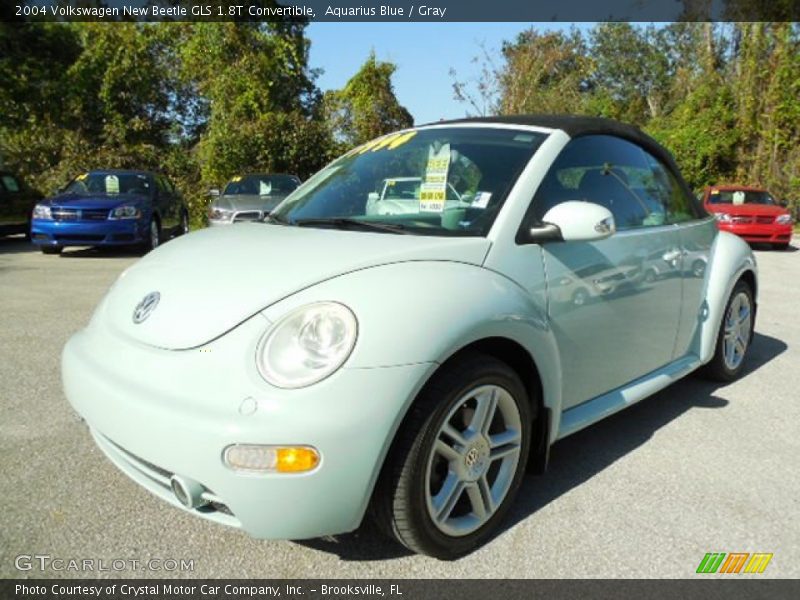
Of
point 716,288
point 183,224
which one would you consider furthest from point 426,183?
point 183,224

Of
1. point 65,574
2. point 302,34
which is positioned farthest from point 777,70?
point 65,574

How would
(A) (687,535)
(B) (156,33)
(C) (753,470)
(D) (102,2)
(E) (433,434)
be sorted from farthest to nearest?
1. (D) (102,2)
2. (B) (156,33)
3. (C) (753,470)
4. (A) (687,535)
5. (E) (433,434)

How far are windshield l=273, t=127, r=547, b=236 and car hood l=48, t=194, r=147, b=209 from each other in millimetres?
7941

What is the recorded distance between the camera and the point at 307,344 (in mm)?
1924

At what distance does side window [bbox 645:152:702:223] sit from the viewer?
3.60 meters

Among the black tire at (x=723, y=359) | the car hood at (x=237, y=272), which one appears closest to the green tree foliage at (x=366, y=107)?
the black tire at (x=723, y=359)

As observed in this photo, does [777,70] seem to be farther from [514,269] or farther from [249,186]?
[514,269]

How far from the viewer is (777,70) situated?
63.7 feet

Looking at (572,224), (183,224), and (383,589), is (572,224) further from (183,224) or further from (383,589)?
(183,224)

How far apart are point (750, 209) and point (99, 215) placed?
12.1m

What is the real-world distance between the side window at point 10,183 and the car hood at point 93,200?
8.69 ft

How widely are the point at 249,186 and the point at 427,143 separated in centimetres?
940

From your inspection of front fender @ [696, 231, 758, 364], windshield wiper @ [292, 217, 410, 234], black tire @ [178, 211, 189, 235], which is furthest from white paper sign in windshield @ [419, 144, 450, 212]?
black tire @ [178, 211, 189, 235]

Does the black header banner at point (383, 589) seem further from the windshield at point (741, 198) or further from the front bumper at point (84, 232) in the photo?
the windshield at point (741, 198)
